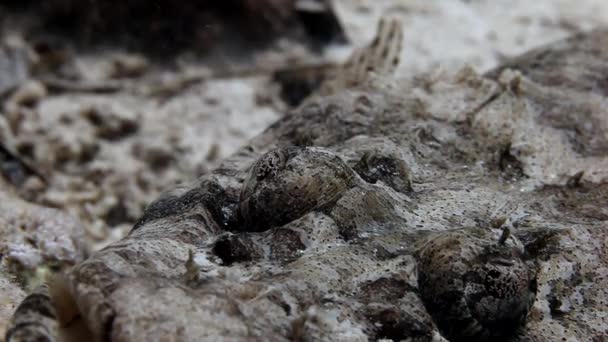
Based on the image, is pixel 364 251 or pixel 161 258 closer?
pixel 161 258

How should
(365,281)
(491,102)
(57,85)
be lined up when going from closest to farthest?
1. (365,281)
2. (491,102)
3. (57,85)

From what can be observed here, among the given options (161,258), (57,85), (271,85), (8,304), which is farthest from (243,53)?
(161,258)

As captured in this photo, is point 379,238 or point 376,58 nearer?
point 379,238

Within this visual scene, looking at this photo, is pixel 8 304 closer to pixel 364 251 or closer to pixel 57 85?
pixel 364 251

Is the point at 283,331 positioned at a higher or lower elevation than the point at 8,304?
higher
